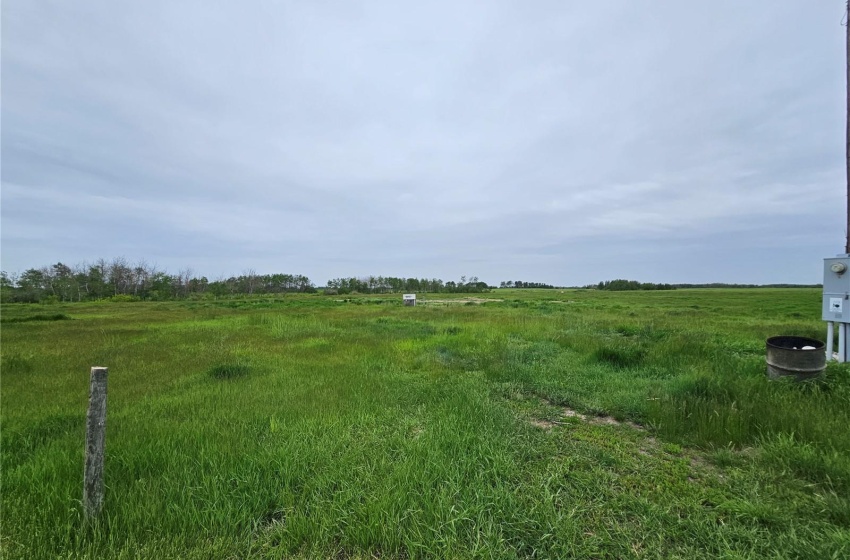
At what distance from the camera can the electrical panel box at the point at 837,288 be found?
18.8ft

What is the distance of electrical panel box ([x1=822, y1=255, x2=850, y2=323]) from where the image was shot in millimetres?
5730

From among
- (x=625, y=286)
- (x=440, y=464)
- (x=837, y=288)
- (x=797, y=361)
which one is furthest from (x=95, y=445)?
(x=625, y=286)

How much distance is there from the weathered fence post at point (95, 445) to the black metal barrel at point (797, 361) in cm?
Answer: 851

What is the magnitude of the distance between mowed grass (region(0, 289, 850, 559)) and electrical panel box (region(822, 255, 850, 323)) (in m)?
1.22

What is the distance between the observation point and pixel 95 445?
8.21 ft

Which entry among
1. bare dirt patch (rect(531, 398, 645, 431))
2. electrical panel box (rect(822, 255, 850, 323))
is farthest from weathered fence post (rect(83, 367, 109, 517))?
electrical panel box (rect(822, 255, 850, 323))

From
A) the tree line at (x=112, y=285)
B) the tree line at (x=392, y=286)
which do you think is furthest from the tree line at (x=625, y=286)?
the tree line at (x=112, y=285)

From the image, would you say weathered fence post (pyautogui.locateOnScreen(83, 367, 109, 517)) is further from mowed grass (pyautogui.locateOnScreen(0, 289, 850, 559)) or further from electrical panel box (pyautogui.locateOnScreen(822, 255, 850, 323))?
electrical panel box (pyautogui.locateOnScreen(822, 255, 850, 323))

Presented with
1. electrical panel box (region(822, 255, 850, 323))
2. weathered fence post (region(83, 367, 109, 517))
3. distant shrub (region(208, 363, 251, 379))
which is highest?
electrical panel box (region(822, 255, 850, 323))

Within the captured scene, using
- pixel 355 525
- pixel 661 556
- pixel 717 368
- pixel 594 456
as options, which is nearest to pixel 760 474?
pixel 594 456

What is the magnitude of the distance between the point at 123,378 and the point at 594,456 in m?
8.47

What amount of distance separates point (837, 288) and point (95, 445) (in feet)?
33.6

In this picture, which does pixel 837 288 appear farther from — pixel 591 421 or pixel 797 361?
pixel 591 421

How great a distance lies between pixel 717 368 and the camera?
258 inches
